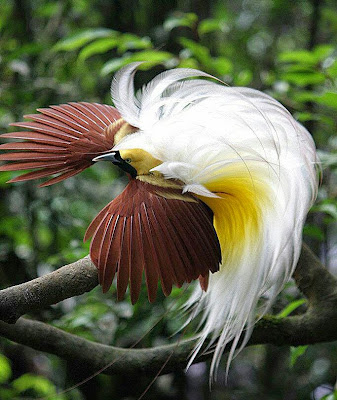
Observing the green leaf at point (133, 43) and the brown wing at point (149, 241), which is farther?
the green leaf at point (133, 43)

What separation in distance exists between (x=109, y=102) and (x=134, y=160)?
4.26 feet

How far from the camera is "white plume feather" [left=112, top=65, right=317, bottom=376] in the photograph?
0.75 meters

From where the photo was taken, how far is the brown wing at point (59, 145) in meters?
0.76

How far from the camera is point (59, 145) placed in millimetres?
768

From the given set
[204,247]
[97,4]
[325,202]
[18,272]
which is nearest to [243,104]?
[204,247]

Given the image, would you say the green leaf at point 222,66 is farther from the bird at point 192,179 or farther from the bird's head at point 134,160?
the bird's head at point 134,160

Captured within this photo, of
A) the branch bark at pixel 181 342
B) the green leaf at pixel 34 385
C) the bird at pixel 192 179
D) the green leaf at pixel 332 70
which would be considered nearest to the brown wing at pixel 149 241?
the bird at pixel 192 179

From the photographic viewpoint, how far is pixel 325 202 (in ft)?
4.33

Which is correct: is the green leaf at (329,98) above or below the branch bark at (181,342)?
above

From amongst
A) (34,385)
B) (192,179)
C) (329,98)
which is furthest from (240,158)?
(34,385)

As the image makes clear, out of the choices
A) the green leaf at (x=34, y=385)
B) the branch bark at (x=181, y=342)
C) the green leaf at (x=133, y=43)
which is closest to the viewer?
the branch bark at (x=181, y=342)

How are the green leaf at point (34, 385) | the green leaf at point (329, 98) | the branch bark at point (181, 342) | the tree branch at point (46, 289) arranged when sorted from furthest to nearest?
1. the green leaf at point (34, 385)
2. the green leaf at point (329, 98)
3. the branch bark at point (181, 342)
4. the tree branch at point (46, 289)

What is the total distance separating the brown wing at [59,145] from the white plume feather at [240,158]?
40mm

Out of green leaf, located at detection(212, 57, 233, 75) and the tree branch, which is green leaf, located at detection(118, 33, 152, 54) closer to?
green leaf, located at detection(212, 57, 233, 75)
